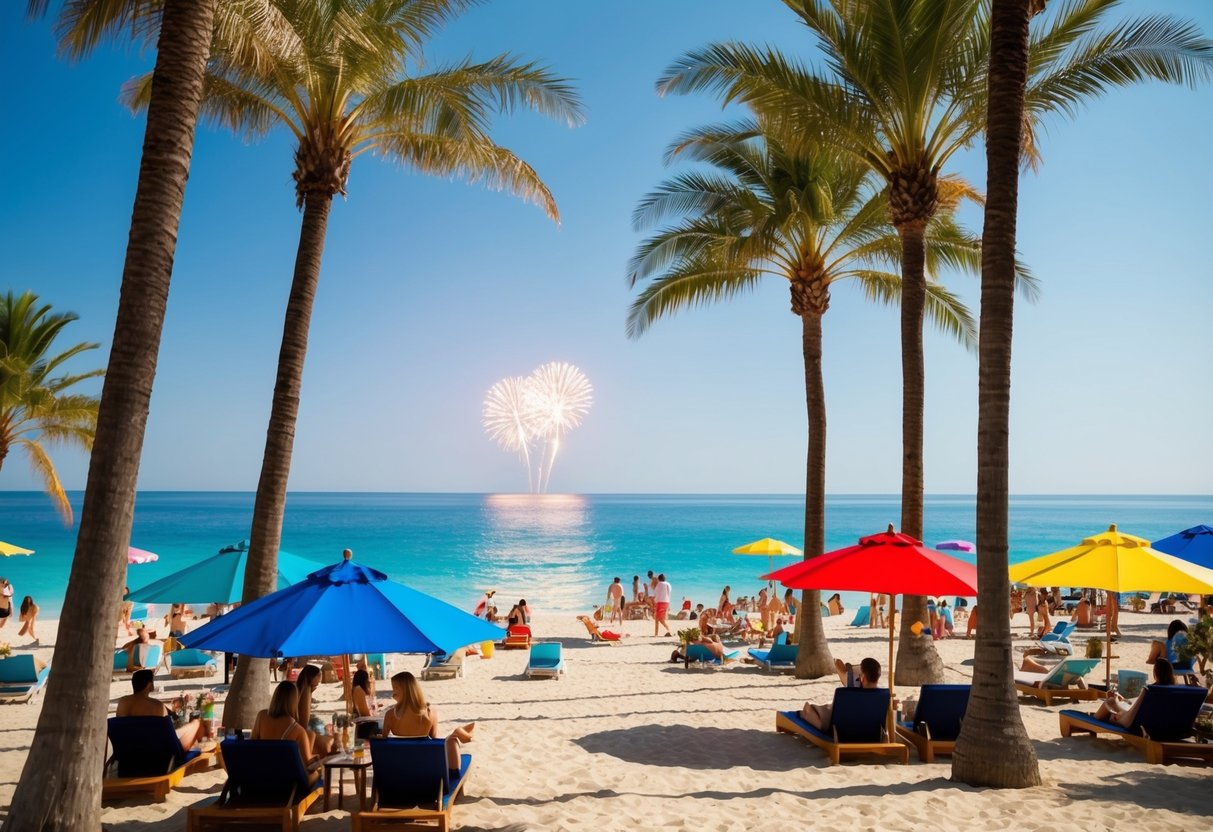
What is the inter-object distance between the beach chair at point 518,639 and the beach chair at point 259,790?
12.4 m

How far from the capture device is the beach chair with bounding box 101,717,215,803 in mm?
6629

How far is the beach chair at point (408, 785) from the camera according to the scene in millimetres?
5820

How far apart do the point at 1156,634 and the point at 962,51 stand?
16891 mm

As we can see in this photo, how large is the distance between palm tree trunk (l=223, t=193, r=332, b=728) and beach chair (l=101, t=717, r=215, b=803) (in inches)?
80.5

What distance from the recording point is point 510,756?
8266 mm

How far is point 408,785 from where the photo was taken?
597cm

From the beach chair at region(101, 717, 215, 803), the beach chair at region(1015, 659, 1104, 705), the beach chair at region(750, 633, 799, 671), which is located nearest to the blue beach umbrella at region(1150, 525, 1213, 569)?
the beach chair at region(1015, 659, 1104, 705)

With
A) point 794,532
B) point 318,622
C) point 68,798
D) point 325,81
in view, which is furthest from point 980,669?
point 794,532

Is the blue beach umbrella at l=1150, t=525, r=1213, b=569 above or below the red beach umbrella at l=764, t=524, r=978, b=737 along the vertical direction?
above

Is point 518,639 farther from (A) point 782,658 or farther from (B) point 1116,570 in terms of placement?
(B) point 1116,570

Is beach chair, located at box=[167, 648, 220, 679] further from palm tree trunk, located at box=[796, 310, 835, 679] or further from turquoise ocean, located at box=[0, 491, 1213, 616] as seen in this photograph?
turquoise ocean, located at box=[0, 491, 1213, 616]

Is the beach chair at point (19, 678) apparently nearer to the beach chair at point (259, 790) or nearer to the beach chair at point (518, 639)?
the beach chair at point (259, 790)

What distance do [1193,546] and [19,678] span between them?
19.2 metres

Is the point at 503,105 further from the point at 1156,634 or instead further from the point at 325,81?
the point at 1156,634
